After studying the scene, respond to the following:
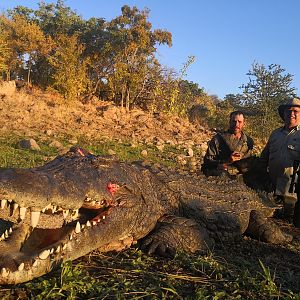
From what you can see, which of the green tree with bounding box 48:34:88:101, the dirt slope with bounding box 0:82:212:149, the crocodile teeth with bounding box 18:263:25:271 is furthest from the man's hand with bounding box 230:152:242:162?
the green tree with bounding box 48:34:88:101

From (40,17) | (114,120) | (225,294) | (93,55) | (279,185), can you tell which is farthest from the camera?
(40,17)

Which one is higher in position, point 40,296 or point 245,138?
point 245,138

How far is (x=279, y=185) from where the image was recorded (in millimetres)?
6438

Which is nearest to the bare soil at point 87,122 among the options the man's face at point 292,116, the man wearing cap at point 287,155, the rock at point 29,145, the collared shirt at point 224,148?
the rock at point 29,145

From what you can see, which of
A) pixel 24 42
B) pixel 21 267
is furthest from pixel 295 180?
pixel 24 42

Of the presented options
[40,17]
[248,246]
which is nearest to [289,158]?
[248,246]

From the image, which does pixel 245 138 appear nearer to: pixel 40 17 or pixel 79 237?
pixel 79 237

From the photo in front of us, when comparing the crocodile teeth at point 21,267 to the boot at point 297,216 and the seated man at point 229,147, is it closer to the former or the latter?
the boot at point 297,216

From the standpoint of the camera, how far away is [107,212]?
341cm

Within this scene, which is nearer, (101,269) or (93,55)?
(101,269)

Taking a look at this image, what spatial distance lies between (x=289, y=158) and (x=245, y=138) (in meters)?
0.98

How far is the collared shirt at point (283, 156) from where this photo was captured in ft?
21.0

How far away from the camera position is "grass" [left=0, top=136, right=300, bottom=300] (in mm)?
2576

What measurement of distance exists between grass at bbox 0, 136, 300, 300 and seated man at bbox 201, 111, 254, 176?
328 cm
